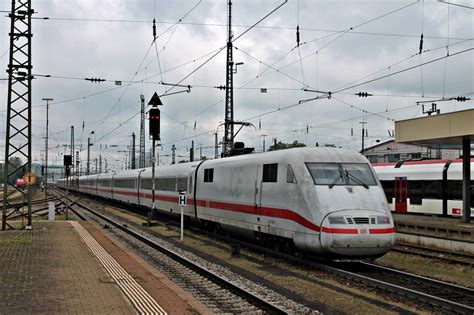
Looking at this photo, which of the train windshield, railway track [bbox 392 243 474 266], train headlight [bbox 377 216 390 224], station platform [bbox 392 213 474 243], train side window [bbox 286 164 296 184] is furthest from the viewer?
station platform [bbox 392 213 474 243]

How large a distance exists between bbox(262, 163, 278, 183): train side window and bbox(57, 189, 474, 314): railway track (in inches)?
85.1

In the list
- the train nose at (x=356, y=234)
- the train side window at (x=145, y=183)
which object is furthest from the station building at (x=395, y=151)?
the train nose at (x=356, y=234)

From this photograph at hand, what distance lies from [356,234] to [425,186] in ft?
61.5

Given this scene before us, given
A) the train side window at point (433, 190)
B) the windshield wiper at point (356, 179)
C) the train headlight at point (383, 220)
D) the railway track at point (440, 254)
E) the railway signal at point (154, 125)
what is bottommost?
the railway track at point (440, 254)

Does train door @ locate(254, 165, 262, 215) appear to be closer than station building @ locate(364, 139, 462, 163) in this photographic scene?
Yes

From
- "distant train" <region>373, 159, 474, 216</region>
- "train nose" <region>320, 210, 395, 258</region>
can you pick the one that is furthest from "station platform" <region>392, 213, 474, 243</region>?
"train nose" <region>320, 210, 395, 258</region>

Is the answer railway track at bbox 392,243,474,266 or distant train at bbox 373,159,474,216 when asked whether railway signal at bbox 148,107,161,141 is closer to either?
railway track at bbox 392,243,474,266

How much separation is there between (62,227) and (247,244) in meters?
11.2

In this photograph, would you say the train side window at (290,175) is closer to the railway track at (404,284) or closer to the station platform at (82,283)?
the railway track at (404,284)

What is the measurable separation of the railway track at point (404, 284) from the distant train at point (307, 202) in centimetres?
48

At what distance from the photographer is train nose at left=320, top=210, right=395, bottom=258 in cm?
1231

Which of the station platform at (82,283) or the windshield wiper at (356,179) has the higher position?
the windshield wiper at (356,179)

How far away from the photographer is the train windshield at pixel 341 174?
1365cm

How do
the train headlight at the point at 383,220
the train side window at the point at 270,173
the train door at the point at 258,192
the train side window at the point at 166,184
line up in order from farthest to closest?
the train side window at the point at 166,184 < the train door at the point at 258,192 < the train side window at the point at 270,173 < the train headlight at the point at 383,220
